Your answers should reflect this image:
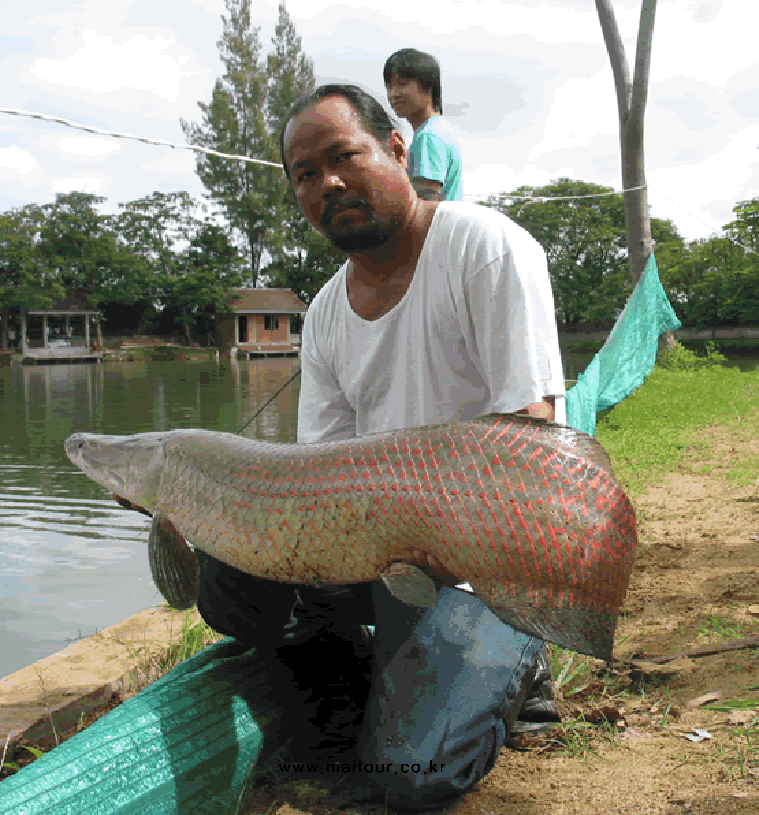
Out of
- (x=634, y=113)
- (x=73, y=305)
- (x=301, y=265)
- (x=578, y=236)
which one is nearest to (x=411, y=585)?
(x=634, y=113)

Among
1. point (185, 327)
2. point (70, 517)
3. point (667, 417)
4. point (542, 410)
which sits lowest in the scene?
point (70, 517)

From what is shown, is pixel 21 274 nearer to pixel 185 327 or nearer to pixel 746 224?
pixel 185 327

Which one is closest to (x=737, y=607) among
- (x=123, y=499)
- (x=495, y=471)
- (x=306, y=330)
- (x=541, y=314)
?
(x=541, y=314)

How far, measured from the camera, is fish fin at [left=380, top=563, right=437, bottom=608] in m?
1.89

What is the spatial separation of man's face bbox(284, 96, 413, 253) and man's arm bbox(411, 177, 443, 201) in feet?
5.67

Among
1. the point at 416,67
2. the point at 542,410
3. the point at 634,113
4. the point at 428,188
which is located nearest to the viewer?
the point at 542,410

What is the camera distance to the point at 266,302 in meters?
46.9

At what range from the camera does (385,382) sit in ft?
8.45

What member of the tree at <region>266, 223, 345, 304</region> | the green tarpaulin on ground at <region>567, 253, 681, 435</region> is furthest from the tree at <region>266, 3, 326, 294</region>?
the green tarpaulin on ground at <region>567, 253, 681, 435</region>

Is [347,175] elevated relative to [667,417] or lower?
elevated

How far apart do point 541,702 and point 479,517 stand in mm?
995

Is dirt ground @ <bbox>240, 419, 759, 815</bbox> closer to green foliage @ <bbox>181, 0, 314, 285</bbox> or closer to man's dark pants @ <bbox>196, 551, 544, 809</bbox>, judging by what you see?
man's dark pants @ <bbox>196, 551, 544, 809</bbox>

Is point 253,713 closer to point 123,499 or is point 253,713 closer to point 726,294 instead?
point 123,499

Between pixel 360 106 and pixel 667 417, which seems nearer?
pixel 360 106
